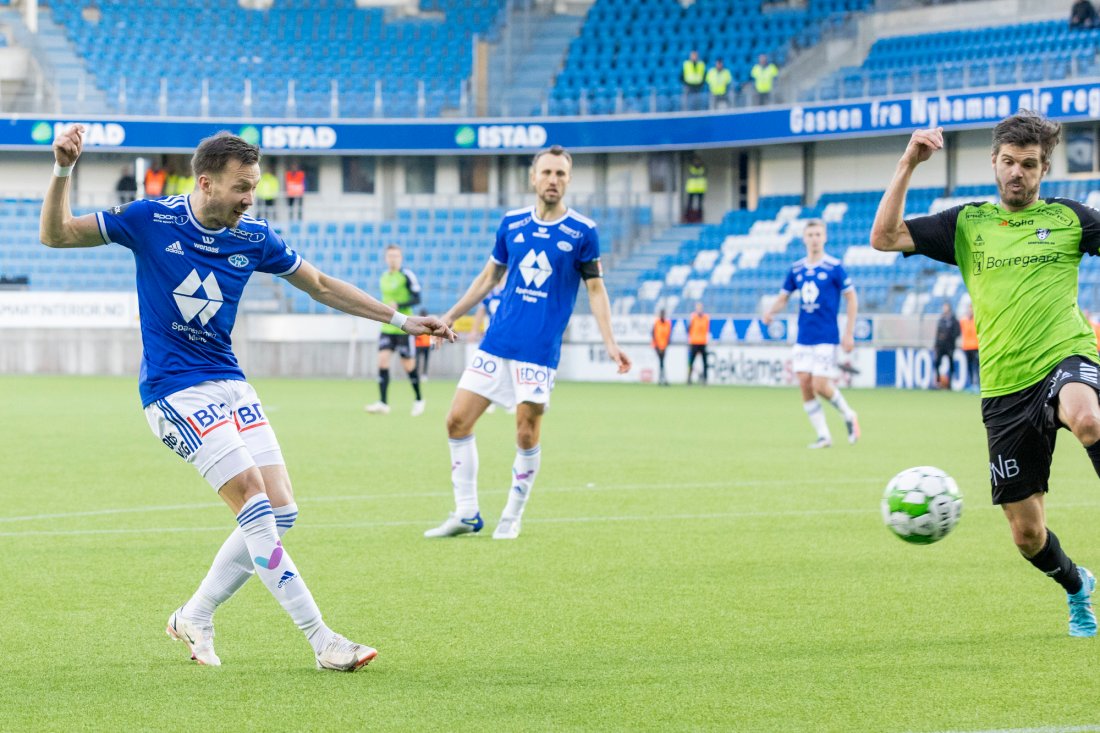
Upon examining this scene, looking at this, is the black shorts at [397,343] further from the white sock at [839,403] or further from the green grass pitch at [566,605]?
the white sock at [839,403]

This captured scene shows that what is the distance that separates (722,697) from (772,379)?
29.1 m

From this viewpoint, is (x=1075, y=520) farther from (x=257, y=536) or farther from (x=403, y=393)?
(x=403, y=393)

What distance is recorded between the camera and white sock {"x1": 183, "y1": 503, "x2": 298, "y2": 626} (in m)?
6.09

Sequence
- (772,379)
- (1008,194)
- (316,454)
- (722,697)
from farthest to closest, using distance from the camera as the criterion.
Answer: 1. (772,379)
2. (316,454)
3. (1008,194)
4. (722,697)

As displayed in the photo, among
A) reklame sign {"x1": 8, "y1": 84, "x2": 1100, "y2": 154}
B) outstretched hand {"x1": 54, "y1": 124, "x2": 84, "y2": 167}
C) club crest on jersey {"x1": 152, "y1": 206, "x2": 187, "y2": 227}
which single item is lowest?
club crest on jersey {"x1": 152, "y1": 206, "x2": 187, "y2": 227}

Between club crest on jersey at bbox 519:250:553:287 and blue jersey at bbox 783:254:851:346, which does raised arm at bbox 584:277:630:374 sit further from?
blue jersey at bbox 783:254:851:346

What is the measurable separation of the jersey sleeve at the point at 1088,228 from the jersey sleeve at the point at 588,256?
3864 millimetres

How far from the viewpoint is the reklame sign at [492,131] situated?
37.3 metres

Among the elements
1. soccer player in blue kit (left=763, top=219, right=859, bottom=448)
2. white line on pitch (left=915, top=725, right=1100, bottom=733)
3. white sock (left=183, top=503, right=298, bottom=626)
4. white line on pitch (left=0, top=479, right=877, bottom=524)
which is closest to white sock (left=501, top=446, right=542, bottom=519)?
white line on pitch (left=0, top=479, right=877, bottom=524)

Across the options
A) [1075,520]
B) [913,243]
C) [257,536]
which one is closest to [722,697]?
[257,536]

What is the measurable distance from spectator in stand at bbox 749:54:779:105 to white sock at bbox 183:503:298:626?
113 feet

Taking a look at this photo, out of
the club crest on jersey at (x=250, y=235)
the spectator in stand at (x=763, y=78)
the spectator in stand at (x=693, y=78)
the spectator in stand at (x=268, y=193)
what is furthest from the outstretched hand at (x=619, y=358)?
the spectator in stand at (x=268, y=193)

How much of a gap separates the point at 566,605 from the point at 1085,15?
32.0 m

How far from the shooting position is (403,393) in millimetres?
29328
